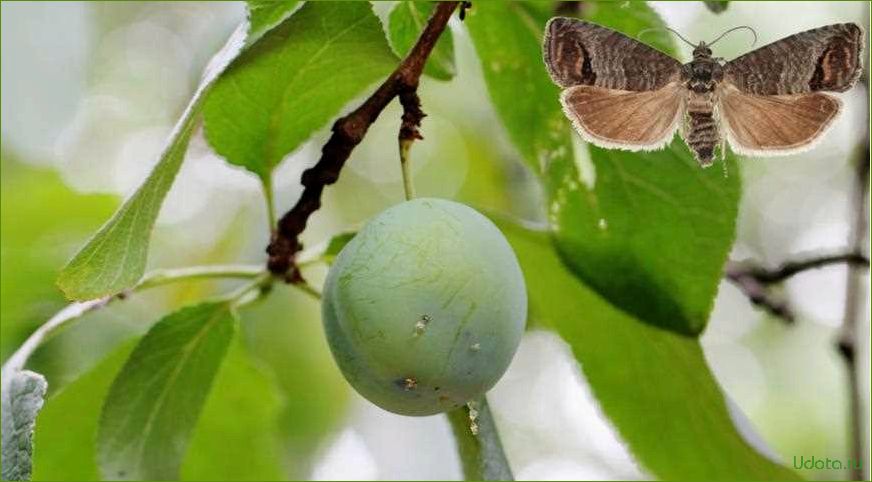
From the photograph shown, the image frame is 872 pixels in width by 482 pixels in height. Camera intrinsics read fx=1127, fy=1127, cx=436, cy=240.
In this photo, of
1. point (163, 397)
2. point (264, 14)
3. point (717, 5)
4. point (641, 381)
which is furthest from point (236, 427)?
point (717, 5)

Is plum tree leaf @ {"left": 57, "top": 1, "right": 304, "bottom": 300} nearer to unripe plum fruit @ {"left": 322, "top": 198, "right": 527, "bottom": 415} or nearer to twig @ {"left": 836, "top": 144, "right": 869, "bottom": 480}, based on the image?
unripe plum fruit @ {"left": 322, "top": 198, "right": 527, "bottom": 415}

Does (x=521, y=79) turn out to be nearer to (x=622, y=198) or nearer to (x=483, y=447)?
(x=622, y=198)

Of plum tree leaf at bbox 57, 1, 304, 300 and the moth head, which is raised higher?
the moth head

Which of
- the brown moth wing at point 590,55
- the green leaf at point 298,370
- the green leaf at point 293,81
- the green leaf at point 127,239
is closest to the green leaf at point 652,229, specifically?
the green leaf at point 293,81

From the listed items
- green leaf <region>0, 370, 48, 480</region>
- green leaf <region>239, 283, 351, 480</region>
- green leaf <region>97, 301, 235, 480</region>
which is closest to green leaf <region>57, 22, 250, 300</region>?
green leaf <region>0, 370, 48, 480</region>

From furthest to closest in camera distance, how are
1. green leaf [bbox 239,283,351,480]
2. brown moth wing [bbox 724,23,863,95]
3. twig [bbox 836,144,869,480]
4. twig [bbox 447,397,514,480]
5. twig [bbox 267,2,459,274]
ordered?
green leaf [bbox 239,283,351,480] → twig [bbox 836,144,869,480] → twig [bbox 447,397,514,480] → twig [bbox 267,2,459,274] → brown moth wing [bbox 724,23,863,95]

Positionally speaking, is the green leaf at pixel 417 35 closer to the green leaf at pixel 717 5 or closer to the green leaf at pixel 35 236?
the green leaf at pixel 717 5

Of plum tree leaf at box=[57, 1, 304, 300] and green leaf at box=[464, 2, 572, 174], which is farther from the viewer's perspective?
green leaf at box=[464, 2, 572, 174]
